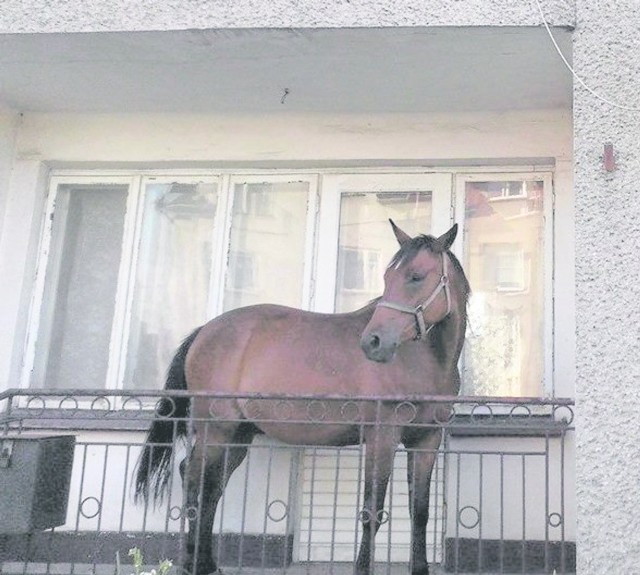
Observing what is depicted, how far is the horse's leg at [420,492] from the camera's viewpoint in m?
4.22

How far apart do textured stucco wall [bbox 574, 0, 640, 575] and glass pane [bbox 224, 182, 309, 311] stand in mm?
2446

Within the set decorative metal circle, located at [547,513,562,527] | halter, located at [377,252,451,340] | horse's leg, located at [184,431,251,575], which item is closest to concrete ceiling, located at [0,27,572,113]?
halter, located at [377,252,451,340]

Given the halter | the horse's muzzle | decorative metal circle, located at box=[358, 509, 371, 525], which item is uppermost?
the halter

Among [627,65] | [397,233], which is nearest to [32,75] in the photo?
[397,233]

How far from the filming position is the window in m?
5.46

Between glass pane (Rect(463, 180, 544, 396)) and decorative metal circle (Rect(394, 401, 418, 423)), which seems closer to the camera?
decorative metal circle (Rect(394, 401, 418, 423))

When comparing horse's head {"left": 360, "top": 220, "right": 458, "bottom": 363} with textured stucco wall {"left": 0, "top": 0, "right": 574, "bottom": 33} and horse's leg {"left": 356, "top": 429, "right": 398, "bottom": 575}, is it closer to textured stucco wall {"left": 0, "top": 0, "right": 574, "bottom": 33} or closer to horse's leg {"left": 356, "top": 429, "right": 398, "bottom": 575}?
horse's leg {"left": 356, "top": 429, "right": 398, "bottom": 575}

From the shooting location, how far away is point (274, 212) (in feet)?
19.2

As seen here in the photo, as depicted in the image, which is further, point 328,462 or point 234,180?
point 234,180

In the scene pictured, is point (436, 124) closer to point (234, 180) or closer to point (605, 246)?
point (234, 180)

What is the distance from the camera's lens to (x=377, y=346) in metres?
4.06

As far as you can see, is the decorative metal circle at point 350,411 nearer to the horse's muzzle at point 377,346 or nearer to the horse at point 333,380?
the horse at point 333,380

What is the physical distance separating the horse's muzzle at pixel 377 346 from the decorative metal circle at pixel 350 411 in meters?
0.44

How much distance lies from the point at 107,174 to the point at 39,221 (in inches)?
23.8
